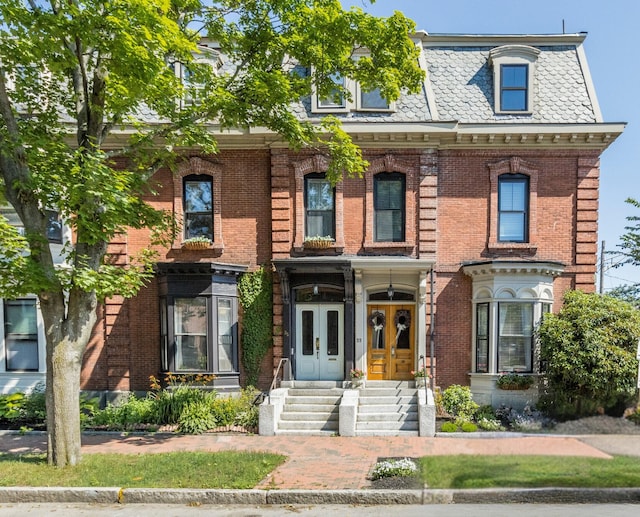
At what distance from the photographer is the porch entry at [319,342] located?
1282 centimetres

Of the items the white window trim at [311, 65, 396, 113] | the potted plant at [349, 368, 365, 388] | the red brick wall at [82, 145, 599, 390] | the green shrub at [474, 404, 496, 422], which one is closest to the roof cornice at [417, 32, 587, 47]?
the white window trim at [311, 65, 396, 113]

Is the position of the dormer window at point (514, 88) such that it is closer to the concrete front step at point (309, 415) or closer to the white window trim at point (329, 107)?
the white window trim at point (329, 107)

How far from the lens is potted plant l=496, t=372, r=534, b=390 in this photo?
464 inches

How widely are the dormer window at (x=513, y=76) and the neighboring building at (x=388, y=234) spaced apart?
36 millimetres

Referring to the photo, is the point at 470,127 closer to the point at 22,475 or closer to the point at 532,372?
the point at 532,372

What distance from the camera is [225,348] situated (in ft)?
41.4

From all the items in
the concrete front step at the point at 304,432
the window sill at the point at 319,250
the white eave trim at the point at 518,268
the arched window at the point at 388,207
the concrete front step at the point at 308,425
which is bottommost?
the concrete front step at the point at 304,432

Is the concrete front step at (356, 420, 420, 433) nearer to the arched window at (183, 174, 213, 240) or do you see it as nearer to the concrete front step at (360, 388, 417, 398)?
the concrete front step at (360, 388, 417, 398)

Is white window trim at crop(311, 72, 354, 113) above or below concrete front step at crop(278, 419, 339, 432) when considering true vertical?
above

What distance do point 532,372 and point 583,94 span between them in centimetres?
834

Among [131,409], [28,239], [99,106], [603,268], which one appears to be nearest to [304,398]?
[131,409]

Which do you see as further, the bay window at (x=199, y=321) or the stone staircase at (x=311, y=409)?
the bay window at (x=199, y=321)

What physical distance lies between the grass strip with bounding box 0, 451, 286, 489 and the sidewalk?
49 cm

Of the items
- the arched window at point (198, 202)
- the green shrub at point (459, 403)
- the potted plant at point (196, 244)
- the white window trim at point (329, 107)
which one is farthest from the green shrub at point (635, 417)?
the arched window at point (198, 202)
